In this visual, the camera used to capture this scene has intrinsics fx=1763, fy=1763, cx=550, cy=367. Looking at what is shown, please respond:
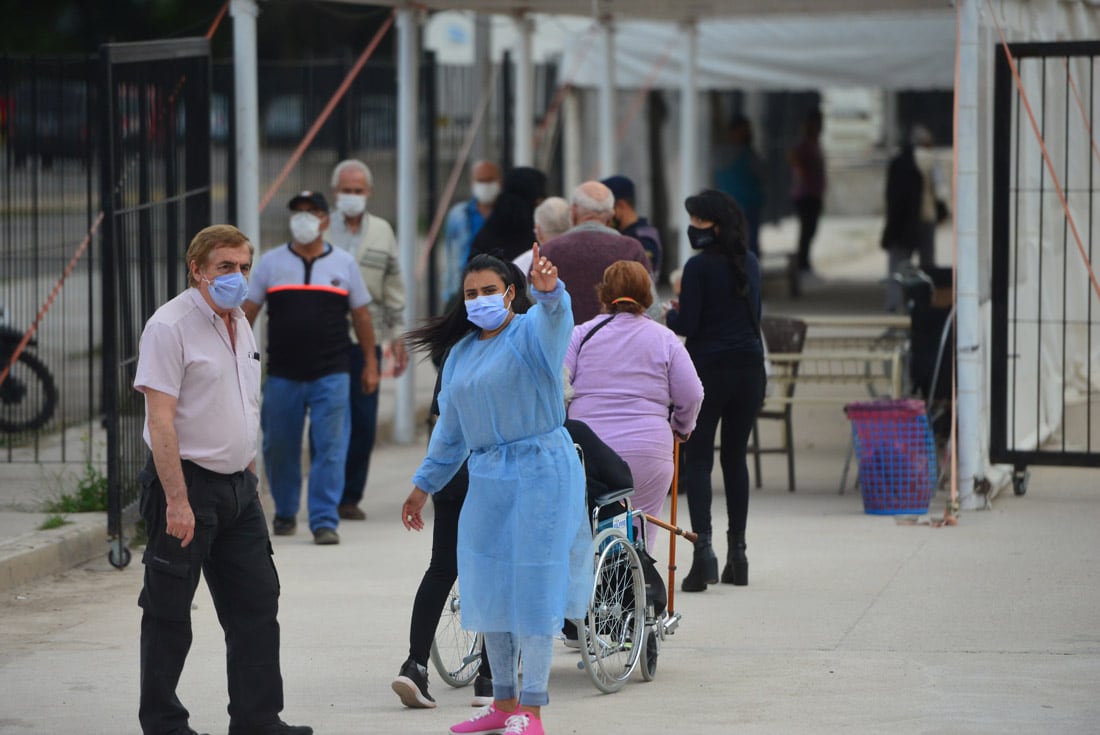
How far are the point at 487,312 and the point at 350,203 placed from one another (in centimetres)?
500

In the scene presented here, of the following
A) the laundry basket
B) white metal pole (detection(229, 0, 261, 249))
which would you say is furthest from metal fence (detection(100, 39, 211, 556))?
the laundry basket

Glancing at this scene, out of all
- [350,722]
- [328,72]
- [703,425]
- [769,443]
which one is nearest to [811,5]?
[769,443]

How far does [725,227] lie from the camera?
8.18 m

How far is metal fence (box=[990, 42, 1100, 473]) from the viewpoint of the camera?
404 inches

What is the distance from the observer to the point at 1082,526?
383 inches

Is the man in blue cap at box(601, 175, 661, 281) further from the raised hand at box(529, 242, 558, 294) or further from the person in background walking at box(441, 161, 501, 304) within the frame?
the raised hand at box(529, 242, 558, 294)

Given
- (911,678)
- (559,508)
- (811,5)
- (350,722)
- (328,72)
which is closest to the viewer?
(559,508)

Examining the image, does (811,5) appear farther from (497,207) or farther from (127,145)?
(127,145)

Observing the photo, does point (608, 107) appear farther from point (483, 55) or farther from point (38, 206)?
point (38, 206)

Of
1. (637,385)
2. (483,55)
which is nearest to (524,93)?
(483,55)

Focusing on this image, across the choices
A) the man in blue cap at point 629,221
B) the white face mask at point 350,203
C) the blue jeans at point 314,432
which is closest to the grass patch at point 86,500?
the blue jeans at point 314,432

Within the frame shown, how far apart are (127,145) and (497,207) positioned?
8.10ft

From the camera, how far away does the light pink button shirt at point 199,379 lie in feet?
18.2

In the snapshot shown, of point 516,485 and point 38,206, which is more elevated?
point 38,206
